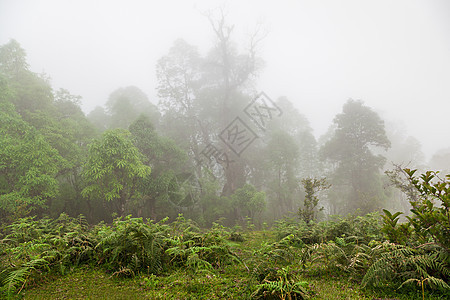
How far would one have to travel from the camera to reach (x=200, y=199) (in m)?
17.7

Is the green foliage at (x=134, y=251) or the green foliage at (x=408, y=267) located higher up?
the green foliage at (x=408, y=267)

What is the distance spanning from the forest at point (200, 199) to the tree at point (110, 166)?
0.08 meters

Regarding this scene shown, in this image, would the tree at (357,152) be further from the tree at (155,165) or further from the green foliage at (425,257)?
the green foliage at (425,257)

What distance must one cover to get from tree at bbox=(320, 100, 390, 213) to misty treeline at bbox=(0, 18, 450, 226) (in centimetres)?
10

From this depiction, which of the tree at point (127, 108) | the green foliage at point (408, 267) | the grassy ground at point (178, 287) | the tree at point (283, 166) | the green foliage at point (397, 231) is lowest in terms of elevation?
the grassy ground at point (178, 287)

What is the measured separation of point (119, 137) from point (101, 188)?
11.1ft

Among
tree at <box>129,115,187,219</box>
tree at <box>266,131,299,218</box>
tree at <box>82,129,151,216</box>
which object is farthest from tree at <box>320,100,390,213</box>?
tree at <box>82,129,151,216</box>

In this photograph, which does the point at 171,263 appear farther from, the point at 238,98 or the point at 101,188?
the point at 238,98

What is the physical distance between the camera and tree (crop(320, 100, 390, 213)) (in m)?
18.9

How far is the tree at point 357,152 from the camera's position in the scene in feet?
62.1

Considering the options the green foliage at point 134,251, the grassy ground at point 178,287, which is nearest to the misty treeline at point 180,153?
the green foliage at point 134,251

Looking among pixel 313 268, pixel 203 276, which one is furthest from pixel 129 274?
pixel 313 268

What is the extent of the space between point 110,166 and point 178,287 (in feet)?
35.2

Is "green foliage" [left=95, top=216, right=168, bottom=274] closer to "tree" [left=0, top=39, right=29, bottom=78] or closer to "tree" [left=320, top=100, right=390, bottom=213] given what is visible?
"tree" [left=320, top=100, right=390, bottom=213]
